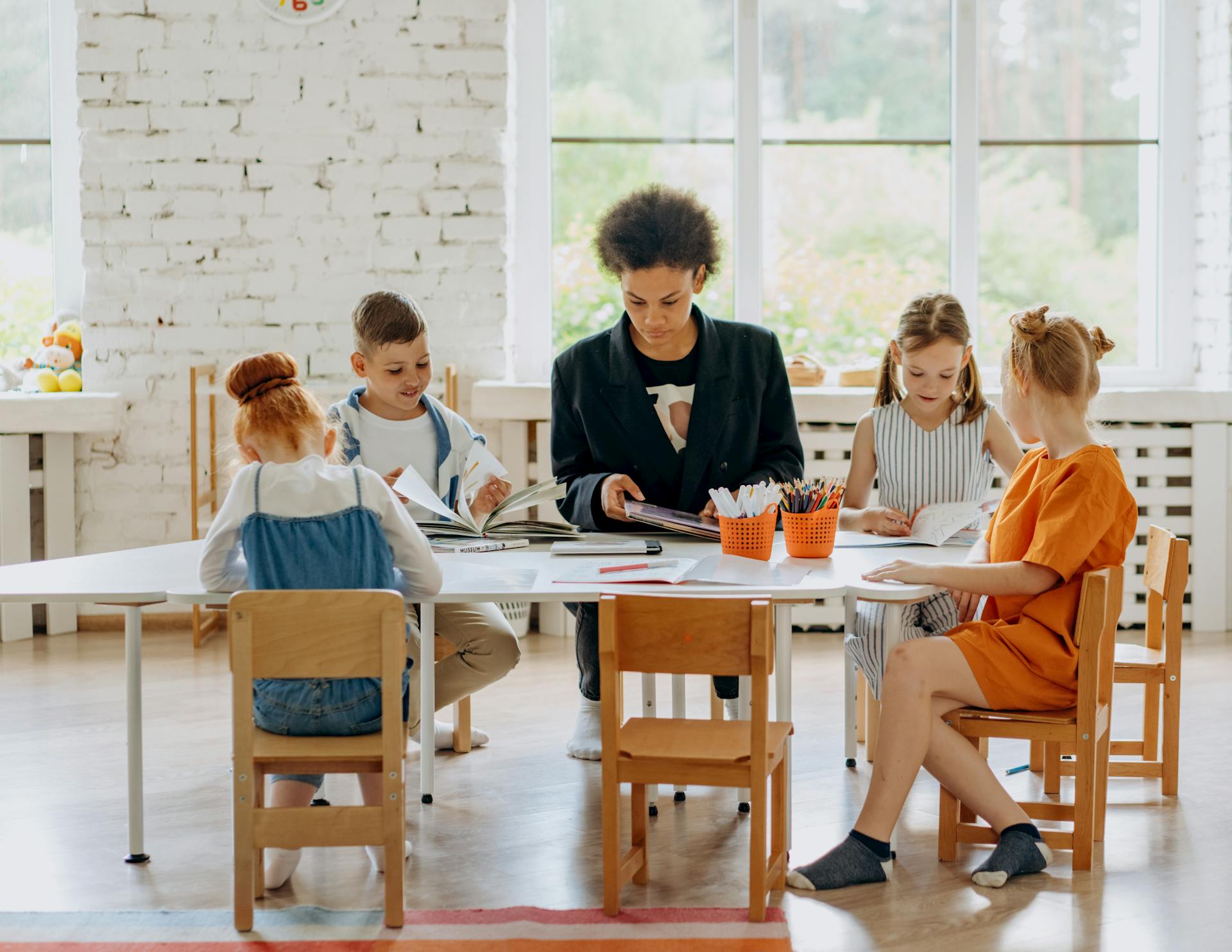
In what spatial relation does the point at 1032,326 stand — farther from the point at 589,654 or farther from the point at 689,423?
the point at 589,654

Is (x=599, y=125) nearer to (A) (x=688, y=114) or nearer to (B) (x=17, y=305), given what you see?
(A) (x=688, y=114)

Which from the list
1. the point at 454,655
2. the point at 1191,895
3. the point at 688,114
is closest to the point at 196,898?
the point at 454,655

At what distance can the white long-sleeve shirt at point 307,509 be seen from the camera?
212cm

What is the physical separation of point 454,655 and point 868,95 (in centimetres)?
284

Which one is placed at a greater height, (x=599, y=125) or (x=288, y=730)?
(x=599, y=125)

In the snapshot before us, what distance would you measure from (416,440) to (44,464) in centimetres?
199

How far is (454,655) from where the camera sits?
2.80 m

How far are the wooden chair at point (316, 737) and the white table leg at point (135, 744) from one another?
385 mm

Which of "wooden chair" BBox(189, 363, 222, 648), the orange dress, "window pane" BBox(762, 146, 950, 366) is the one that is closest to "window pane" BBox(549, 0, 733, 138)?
"window pane" BBox(762, 146, 950, 366)

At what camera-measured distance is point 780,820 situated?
2252 mm

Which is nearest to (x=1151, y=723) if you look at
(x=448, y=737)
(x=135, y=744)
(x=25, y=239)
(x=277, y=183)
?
(x=448, y=737)

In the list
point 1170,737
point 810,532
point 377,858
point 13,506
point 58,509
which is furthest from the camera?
point 58,509

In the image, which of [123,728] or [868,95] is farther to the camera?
[868,95]

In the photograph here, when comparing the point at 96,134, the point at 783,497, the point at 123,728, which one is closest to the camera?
the point at 783,497
